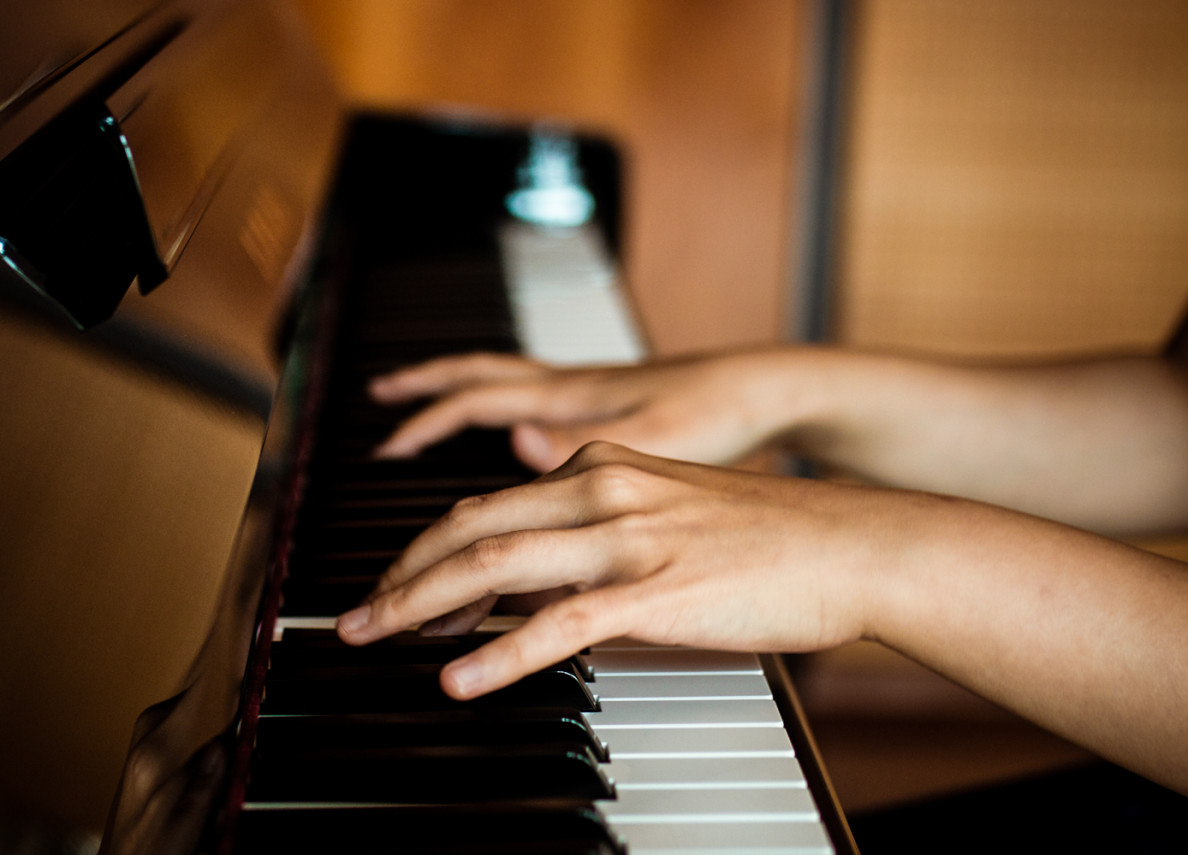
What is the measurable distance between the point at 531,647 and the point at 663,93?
1878mm

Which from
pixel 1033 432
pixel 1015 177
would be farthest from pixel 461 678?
pixel 1015 177

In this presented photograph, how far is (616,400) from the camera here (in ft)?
3.26

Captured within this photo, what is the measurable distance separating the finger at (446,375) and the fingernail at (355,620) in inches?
16.3

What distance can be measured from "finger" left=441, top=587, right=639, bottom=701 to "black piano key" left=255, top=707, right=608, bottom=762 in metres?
0.02

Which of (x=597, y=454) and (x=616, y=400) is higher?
(x=597, y=454)

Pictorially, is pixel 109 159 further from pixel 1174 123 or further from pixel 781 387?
pixel 1174 123

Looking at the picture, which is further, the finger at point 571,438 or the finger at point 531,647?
the finger at point 571,438

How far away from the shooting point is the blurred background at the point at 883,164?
2184 mm

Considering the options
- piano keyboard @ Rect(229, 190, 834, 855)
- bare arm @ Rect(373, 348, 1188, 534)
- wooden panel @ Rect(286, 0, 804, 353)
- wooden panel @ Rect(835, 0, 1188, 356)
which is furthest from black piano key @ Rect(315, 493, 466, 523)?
wooden panel @ Rect(835, 0, 1188, 356)

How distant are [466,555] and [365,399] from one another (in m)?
0.46

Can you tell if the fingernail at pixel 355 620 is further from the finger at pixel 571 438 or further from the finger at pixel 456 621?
the finger at pixel 571 438

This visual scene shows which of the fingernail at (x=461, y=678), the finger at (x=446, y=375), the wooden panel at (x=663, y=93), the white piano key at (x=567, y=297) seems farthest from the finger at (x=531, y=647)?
the wooden panel at (x=663, y=93)

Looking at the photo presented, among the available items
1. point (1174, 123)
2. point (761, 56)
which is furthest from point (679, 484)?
point (1174, 123)

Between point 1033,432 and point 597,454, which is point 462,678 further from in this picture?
point 1033,432
